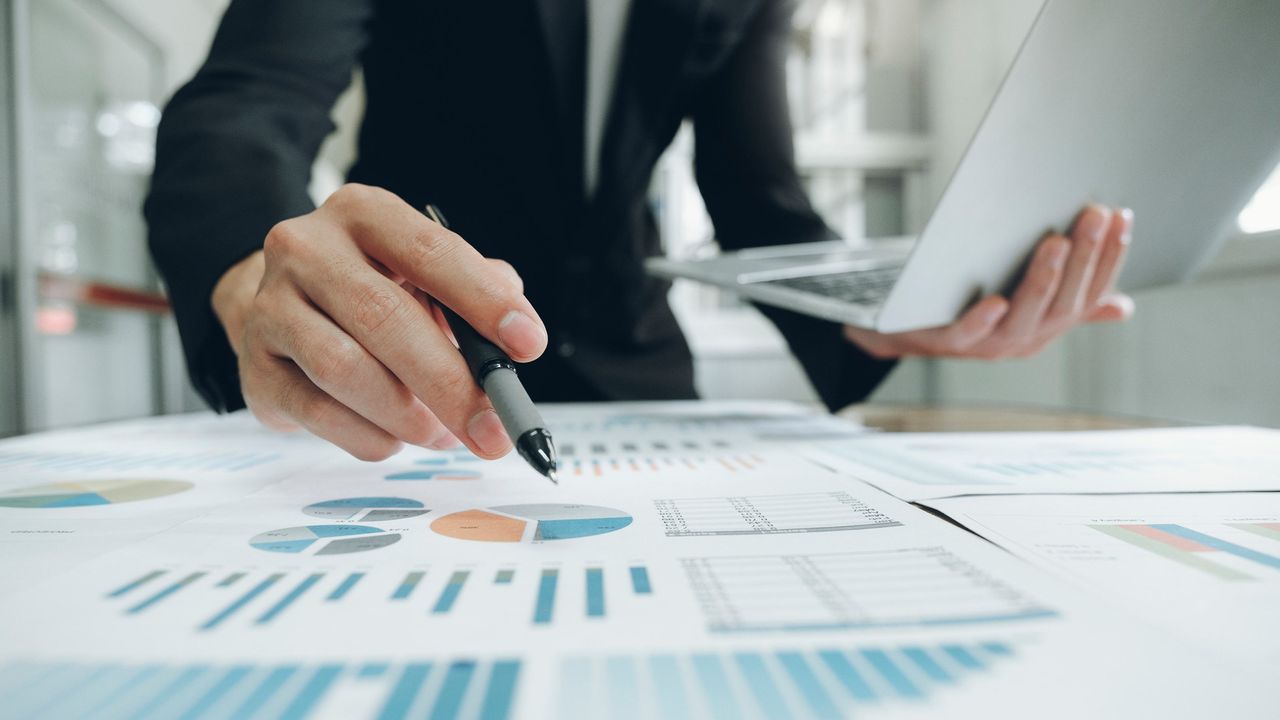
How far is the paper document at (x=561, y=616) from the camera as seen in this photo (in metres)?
0.13

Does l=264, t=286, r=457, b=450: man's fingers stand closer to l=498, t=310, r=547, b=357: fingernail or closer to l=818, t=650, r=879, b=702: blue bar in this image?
l=498, t=310, r=547, b=357: fingernail

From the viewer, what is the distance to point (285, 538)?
0.77 feet

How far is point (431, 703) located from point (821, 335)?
2.16 ft

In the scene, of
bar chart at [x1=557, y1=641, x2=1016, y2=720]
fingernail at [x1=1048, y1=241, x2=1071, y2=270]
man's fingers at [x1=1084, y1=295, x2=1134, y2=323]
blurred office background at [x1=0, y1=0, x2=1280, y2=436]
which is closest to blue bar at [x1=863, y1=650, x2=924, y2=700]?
bar chart at [x1=557, y1=641, x2=1016, y2=720]

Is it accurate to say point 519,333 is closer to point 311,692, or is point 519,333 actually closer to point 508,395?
point 508,395

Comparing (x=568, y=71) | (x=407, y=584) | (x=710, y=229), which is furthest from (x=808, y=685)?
(x=710, y=229)

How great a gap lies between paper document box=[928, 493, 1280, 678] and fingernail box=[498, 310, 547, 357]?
171 mm

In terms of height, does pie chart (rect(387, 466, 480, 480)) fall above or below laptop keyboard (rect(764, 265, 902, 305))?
below

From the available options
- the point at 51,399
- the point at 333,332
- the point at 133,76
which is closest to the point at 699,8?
the point at 333,332

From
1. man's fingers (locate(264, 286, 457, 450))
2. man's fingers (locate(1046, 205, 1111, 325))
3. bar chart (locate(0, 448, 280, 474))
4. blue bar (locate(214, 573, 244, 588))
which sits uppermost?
man's fingers (locate(1046, 205, 1111, 325))

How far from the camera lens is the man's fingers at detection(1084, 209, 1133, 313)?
0.50 m

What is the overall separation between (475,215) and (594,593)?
597 millimetres

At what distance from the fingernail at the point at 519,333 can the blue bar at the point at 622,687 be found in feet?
0.51

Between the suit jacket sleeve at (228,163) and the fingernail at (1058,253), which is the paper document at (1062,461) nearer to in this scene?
the fingernail at (1058,253)
